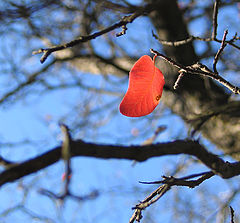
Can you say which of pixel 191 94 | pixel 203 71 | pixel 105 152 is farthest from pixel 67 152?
pixel 191 94

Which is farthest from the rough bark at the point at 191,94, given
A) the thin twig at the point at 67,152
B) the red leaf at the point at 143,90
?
the red leaf at the point at 143,90

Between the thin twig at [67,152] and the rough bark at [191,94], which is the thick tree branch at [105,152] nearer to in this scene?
the thin twig at [67,152]

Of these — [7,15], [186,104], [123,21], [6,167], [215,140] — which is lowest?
[6,167]

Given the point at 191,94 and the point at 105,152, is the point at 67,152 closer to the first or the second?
the point at 105,152

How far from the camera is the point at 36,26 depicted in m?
2.54

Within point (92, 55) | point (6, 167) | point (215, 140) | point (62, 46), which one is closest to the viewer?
point (62, 46)

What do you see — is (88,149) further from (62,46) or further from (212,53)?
(212,53)

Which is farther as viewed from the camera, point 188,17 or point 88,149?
point 188,17

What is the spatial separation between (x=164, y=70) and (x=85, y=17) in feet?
2.67

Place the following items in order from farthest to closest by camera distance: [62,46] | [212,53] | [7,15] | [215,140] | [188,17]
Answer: [188,17]
[212,53]
[215,140]
[7,15]
[62,46]

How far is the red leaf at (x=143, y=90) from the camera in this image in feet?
2.61

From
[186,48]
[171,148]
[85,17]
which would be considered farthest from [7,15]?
[171,148]

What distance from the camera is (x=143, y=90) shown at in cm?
82

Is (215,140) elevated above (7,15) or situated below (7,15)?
below
